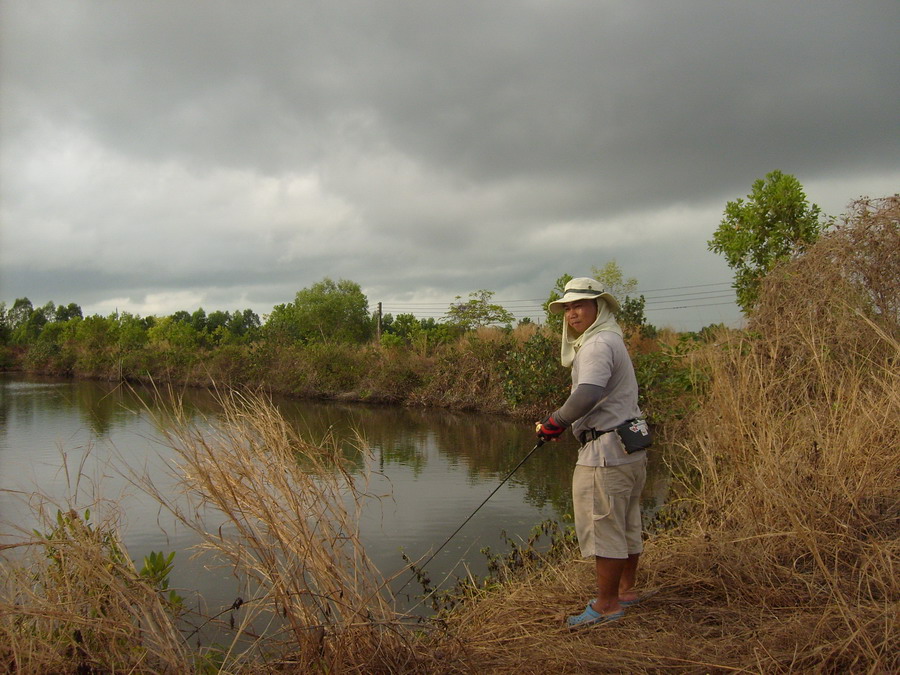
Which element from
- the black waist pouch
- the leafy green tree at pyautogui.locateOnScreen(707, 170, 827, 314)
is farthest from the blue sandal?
the leafy green tree at pyautogui.locateOnScreen(707, 170, 827, 314)

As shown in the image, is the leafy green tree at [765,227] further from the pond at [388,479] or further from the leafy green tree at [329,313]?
the leafy green tree at [329,313]

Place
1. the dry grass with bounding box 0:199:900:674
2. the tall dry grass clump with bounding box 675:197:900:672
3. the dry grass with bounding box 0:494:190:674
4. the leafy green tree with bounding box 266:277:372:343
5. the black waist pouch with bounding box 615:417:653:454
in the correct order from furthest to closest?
the leafy green tree with bounding box 266:277:372:343, the black waist pouch with bounding box 615:417:653:454, the tall dry grass clump with bounding box 675:197:900:672, the dry grass with bounding box 0:199:900:674, the dry grass with bounding box 0:494:190:674

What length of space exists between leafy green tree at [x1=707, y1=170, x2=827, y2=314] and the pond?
3.18 meters

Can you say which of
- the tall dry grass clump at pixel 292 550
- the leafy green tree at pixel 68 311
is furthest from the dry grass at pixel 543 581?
the leafy green tree at pixel 68 311

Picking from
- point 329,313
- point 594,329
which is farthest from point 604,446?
point 329,313

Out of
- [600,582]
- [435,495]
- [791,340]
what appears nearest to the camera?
[600,582]

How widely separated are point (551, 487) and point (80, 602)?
6751 mm

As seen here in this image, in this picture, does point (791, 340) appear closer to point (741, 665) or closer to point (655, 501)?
point (655, 501)

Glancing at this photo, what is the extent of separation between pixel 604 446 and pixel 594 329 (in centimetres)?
57

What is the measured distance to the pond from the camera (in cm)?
513

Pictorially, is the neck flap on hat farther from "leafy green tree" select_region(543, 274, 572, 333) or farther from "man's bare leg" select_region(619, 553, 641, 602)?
"leafy green tree" select_region(543, 274, 572, 333)

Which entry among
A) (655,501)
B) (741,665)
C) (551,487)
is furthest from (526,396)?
(741,665)

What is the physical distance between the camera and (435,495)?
26.9ft

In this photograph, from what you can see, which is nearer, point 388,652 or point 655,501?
point 388,652
